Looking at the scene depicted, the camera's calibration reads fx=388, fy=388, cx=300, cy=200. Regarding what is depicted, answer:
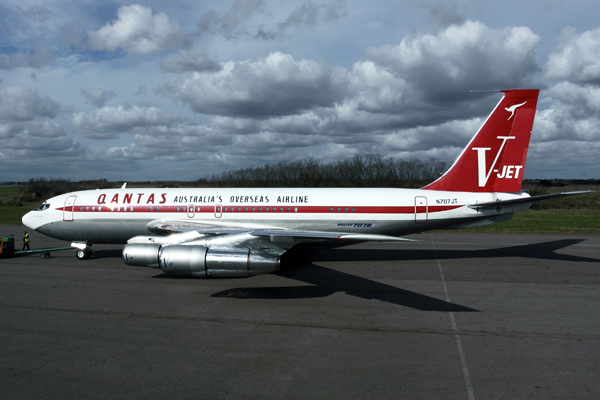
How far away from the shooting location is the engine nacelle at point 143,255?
13.6 metres

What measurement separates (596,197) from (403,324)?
67.8 m

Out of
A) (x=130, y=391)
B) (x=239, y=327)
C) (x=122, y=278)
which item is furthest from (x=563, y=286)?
(x=122, y=278)

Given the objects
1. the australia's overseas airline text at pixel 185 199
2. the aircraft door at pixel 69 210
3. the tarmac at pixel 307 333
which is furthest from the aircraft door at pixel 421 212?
the aircraft door at pixel 69 210

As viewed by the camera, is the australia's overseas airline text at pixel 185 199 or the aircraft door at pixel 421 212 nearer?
the aircraft door at pixel 421 212

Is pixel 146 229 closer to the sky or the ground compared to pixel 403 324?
closer to the sky

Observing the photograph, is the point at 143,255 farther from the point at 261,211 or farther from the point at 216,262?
the point at 261,211

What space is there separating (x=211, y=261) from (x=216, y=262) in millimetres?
176

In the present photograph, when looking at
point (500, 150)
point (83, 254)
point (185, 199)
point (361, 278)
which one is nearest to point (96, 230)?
point (83, 254)

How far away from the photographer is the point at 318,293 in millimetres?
13492

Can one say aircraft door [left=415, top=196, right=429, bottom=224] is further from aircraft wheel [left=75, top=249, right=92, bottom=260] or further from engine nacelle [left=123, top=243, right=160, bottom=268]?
aircraft wheel [left=75, top=249, right=92, bottom=260]

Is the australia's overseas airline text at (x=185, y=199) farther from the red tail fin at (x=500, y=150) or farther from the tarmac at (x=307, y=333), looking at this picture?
the red tail fin at (x=500, y=150)

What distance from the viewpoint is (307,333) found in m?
9.89

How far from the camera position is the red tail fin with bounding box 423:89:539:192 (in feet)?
59.6

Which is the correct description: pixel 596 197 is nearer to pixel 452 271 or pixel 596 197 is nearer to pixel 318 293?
pixel 452 271
